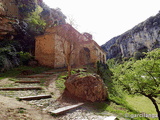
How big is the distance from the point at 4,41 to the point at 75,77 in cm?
1381

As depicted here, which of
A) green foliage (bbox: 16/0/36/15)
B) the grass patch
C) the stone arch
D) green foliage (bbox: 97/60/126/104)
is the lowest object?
the grass patch

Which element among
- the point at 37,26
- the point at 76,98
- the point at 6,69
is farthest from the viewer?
the point at 37,26

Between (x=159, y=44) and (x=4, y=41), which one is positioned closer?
(x=4, y=41)

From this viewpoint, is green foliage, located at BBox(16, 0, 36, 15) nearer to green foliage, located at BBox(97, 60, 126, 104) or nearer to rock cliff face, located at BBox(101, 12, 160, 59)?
green foliage, located at BBox(97, 60, 126, 104)

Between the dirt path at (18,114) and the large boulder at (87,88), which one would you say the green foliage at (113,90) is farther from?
the dirt path at (18,114)

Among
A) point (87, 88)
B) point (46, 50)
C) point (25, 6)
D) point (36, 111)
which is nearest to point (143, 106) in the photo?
point (87, 88)

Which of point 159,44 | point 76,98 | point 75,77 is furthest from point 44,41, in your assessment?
point 159,44

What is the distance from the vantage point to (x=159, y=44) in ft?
144

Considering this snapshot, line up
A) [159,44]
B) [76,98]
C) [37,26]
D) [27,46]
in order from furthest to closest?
[159,44] → [37,26] → [27,46] → [76,98]

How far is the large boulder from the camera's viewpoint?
210 inches

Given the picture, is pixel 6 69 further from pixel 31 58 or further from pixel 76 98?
pixel 76 98

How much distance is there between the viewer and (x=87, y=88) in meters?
5.39

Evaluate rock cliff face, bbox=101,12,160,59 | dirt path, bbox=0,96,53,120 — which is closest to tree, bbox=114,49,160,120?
dirt path, bbox=0,96,53,120

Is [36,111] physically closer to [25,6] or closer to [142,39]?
[25,6]
